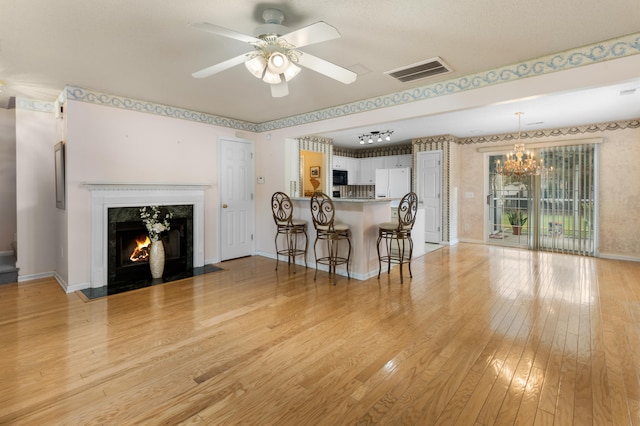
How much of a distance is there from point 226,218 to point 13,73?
3.10m

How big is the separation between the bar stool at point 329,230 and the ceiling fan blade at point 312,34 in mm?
2228

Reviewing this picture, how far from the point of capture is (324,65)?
242 centimetres

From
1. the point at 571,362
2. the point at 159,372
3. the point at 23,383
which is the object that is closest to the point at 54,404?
the point at 23,383

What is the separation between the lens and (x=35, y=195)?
4379 mm

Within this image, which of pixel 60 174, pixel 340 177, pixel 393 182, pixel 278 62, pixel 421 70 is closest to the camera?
pixel 278 62

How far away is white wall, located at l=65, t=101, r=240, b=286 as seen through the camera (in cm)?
388

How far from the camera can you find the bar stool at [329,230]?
420cm

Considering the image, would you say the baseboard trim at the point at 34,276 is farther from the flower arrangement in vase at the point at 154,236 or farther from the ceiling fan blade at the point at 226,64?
the ceiling fan blade at the point at 226,64

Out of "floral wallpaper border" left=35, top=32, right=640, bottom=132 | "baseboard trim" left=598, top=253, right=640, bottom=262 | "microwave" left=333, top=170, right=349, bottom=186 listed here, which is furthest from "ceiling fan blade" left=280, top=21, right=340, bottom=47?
"baseboard trim" left=598, top=253, right=640, bottom=262

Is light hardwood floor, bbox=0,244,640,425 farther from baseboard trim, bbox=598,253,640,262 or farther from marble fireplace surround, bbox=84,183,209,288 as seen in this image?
baseboard trim, bbox=598,253,640,262

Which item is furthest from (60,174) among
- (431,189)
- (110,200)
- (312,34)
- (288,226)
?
(431,189)

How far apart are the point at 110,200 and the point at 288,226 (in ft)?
7.83

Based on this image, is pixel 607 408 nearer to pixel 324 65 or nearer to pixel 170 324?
Result: pixel 324 65

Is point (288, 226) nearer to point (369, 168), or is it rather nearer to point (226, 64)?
point (226, 64)
